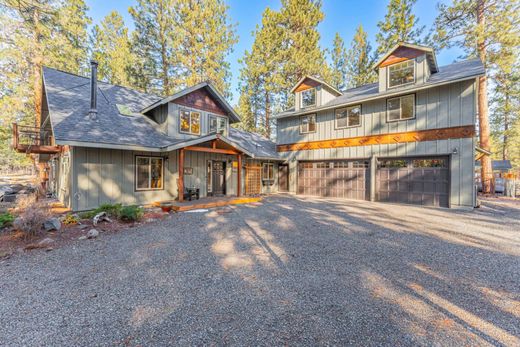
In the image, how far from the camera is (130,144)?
8.58 metres

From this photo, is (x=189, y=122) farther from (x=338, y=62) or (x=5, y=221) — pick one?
(x=338, y=62)

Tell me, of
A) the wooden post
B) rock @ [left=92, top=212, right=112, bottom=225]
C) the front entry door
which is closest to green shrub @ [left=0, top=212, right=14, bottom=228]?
rock @ [left=92, top=212, right=112, bottom=225]

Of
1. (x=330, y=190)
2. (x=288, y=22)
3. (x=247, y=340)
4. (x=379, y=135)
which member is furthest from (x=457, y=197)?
(x=288, y=22)

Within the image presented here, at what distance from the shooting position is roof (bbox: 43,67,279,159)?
7922 mm

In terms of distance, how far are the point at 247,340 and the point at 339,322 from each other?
3.46 feet

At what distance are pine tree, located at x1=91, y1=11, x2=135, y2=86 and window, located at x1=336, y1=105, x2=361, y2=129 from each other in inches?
722

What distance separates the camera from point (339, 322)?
2510 millimetres

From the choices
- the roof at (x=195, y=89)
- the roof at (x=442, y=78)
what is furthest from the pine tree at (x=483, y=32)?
the roof at (x=195, y=89)

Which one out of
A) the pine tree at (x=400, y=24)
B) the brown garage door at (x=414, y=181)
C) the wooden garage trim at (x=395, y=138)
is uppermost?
the pine tree at (x=400, y=24)

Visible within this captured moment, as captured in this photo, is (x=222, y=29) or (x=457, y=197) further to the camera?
(x=222, y=29)

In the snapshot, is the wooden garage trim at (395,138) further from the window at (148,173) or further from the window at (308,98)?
the window at (148,173)

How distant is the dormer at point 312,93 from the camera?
45.4 feet

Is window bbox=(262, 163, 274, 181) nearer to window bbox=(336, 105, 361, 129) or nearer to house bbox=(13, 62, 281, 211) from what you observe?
house bbox=(13, 62, 281, 211)

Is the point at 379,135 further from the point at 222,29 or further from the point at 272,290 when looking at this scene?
the point at 222,29
